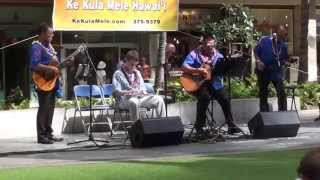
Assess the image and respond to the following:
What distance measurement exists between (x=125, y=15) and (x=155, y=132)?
562 centimetres

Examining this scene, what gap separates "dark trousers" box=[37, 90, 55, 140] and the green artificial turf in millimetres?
2591

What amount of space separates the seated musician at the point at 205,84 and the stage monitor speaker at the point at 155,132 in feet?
2.96

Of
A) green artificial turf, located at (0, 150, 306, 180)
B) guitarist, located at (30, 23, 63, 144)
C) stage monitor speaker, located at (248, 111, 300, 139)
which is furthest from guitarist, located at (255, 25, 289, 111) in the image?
guitarist, located at (30, 23, 63, 144)

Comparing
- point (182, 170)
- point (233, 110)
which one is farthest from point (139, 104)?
point (182, 170)

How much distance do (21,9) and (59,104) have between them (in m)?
7.59

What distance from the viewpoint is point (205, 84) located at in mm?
11930

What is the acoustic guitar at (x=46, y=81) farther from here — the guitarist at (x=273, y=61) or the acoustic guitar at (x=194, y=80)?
the guitarist at (x=273, y=61)

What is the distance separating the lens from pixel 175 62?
72.7 feet

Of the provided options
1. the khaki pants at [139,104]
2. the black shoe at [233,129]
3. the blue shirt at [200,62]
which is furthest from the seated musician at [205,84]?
the khaki pants at [139,104]

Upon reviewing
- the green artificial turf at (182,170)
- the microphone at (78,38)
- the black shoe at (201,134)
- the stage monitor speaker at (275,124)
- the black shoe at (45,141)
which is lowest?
the green artificial turf at (182,170)

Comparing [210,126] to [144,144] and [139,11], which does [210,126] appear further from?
[139,11]

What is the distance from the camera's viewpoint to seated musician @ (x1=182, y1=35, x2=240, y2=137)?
11.9 metres

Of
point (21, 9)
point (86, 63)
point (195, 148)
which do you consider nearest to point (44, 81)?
point (86, 63)

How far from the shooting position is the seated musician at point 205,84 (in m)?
11.9
